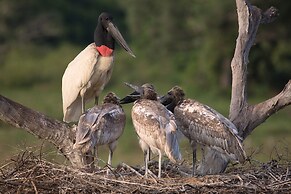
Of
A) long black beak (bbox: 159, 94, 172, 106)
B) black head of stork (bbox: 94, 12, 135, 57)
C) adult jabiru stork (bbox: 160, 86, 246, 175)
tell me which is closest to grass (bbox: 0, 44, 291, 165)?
black head of stork (bbox: 94, 12, 135, 57)

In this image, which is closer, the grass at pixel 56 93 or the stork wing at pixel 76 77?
the stork wing at pixel 76 77

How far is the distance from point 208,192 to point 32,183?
154 centimetres

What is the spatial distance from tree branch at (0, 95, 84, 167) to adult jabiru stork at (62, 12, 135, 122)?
1751 millimetres

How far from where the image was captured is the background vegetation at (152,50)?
32.1 metres

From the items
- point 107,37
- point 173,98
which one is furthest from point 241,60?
point 107,37

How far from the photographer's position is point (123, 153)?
829 inches

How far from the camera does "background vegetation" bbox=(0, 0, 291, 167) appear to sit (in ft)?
105

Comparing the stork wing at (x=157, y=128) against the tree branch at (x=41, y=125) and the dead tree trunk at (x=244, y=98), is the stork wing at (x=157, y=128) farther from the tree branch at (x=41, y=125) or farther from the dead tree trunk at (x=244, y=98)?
the dead tree trunk at (x=244, y=98)

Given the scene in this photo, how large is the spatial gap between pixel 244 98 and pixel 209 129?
33.5 inches

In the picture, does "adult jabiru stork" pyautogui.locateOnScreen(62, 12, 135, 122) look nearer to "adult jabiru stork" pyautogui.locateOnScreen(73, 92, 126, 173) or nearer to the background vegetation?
"adult jabiru stork" pyautogui.locateOnScreen(73, 92, 126, 173)

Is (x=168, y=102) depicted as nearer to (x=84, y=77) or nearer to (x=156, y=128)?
(x=156, y=128)

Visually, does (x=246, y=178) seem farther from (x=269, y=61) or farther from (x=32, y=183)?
(x=269, y=61)

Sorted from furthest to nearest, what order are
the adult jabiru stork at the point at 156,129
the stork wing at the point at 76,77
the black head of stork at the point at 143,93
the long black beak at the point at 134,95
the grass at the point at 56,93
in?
the grass at the point at 56,93
the stork wing at the point at 76,77
the long black beak at the point at 134,95
the black head of stork at the point at 143,93
the adult jabiru stork at the point at 156,129

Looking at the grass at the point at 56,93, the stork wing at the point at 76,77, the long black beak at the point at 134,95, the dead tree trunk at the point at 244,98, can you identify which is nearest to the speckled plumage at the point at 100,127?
the long black beak at the point at 134,95
